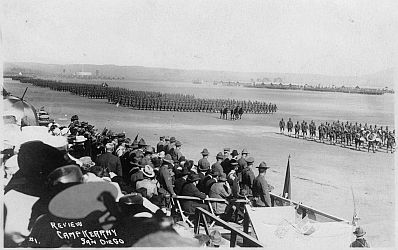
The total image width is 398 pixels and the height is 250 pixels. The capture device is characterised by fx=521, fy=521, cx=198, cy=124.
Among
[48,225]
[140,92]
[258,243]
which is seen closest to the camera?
[258,243]

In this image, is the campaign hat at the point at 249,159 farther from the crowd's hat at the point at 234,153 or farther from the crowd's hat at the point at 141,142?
the crowd's hat at the point at 141,142

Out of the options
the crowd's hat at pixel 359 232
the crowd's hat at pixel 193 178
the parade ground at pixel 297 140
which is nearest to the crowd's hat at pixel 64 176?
the parade ground at pixel 297 140

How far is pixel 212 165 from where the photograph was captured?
4.59 m

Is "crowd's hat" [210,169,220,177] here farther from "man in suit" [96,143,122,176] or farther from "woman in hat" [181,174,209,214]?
"man in suit" [96,143,122,176]

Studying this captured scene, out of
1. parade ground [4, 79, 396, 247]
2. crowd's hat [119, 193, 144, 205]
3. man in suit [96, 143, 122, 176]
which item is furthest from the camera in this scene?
parade ground [4, 79, 396, 247]

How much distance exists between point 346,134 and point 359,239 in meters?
0.92

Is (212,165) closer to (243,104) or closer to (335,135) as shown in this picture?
(243,104)

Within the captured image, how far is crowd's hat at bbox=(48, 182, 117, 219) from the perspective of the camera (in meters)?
4.35

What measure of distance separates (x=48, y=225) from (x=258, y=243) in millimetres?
1760

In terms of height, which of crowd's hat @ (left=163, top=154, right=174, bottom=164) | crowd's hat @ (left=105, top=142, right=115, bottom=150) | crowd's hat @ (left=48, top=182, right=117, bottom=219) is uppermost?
crowd's hat @ (left=105, top=142, right=115, bottom=150)

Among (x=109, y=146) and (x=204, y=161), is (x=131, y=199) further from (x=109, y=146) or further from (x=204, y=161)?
(x=204, y=161)

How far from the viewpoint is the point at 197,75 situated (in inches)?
182

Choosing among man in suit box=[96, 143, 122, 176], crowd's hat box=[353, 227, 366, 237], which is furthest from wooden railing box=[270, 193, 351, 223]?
man in suit box=[96, 143, 122, 176]

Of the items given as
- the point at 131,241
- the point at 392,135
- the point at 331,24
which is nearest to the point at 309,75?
the point at 331,24
